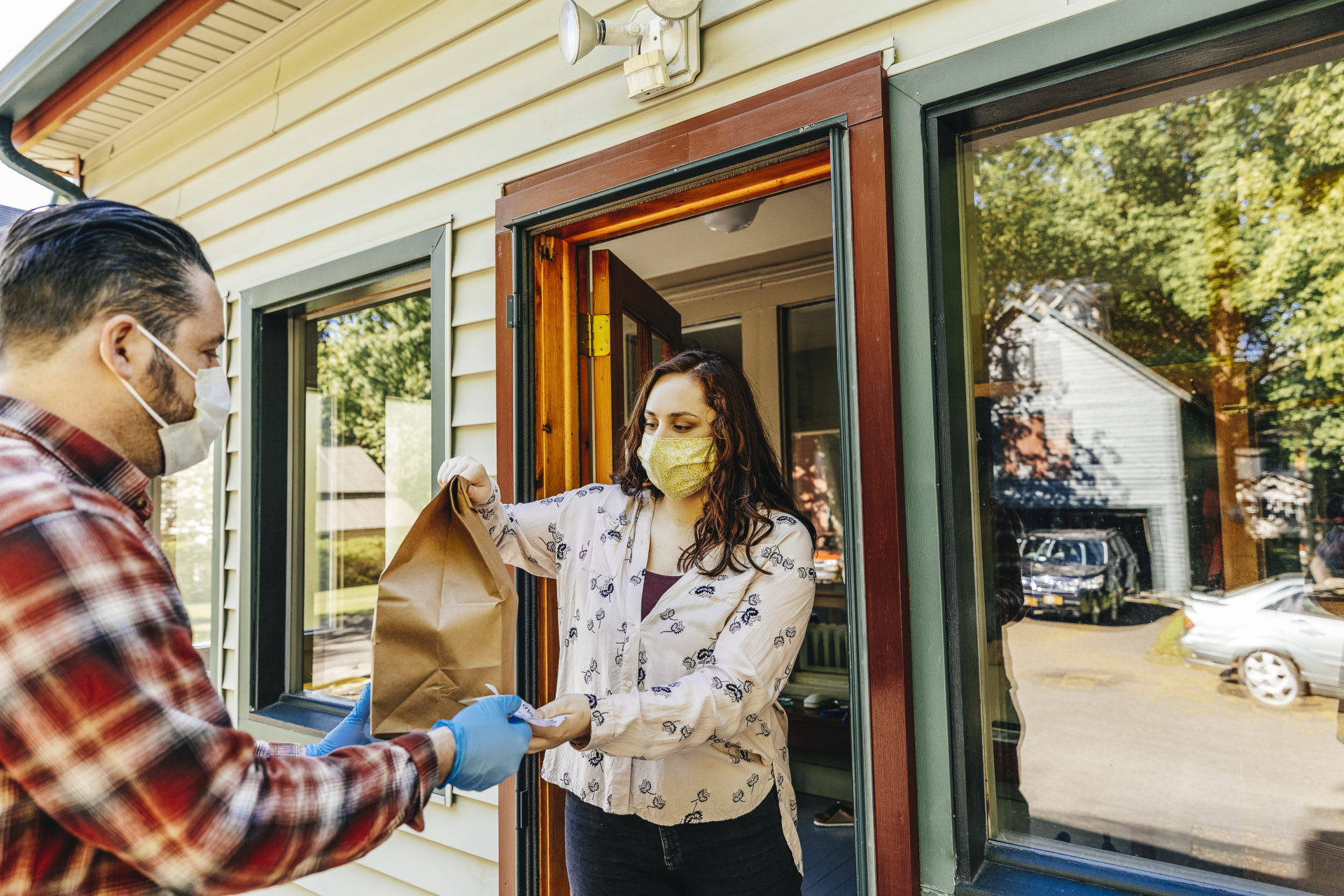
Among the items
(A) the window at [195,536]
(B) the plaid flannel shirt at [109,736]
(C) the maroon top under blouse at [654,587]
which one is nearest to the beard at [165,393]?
(B) the plaid flannel shirt at [109,736]

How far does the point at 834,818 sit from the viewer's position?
12.7ft

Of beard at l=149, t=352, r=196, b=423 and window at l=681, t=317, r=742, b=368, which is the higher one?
window at l=681, t=317, r=742, b=368

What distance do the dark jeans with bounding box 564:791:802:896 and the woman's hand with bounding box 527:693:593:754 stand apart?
A: 1.11 feet

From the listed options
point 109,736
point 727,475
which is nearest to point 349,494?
point 727,475

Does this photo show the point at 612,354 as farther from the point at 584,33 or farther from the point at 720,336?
the point at 720,336

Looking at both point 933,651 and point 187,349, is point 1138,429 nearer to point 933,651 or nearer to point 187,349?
point 933,651

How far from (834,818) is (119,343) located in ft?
12.4

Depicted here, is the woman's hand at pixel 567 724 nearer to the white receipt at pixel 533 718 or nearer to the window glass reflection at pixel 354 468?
the white receipt at pixel 533 718

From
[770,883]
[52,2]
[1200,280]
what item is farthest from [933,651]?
[52,2]

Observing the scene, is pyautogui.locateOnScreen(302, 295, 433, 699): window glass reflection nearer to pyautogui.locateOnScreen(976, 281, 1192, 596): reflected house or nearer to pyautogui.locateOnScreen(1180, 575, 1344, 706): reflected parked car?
pyautogui.locateOnScreen(976, 281, 1192, 596): reflected house

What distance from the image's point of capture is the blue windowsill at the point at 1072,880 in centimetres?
152

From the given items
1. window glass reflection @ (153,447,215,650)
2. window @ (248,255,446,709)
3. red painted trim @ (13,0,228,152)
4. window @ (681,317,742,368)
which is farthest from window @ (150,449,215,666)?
window @ (681,317,742,368)

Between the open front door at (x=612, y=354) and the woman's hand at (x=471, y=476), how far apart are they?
0.72 meters

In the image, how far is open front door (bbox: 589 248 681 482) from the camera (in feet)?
8.56
